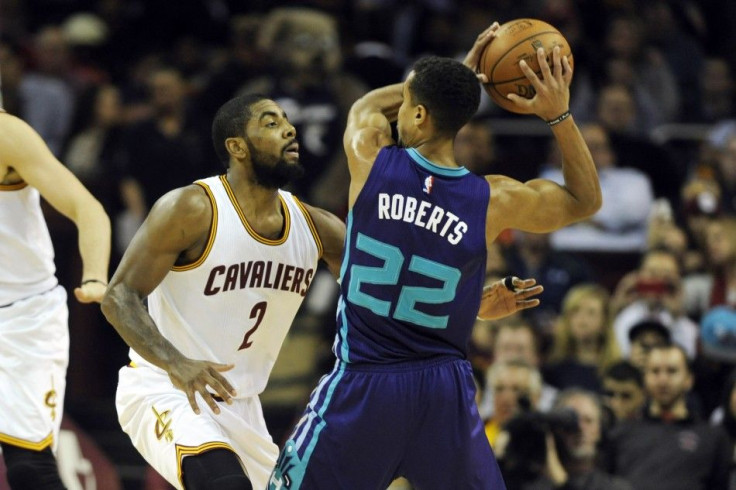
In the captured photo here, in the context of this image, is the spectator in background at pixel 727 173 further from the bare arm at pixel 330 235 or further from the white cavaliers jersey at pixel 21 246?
the white cavaliers jersey at pixel 21 246

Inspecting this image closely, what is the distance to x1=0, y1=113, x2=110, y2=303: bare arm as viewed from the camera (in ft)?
19.2

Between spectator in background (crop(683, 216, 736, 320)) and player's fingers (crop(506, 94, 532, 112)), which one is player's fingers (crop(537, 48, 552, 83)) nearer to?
player's fingers (crop(506, 94, 532, 112))

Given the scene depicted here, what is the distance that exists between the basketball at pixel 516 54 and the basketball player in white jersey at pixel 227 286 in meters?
0.80

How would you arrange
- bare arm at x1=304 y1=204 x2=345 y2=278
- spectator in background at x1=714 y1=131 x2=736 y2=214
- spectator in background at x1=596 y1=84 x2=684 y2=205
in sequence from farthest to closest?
spectator in background at x1=596 y1=84 x2=684 y2=205
spectator in background at x1=714 y1=131 x2=736 y2=214
bare arm at x1=304 y1=204 x2=345 y2=278

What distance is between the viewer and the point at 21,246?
6055mm

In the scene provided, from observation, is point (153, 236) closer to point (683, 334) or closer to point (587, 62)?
A: point (683, 334)

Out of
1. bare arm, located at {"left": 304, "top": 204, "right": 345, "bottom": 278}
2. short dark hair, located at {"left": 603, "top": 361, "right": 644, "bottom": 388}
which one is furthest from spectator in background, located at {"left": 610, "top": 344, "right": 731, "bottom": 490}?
bare arm, located at {"left": 304, "top": 204, "right": 345, "bottom": 278}

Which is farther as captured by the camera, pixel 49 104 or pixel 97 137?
pixel 49 104

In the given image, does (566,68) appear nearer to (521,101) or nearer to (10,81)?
(521,101)

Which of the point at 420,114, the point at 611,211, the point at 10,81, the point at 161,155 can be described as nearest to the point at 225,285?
the point at 420,114

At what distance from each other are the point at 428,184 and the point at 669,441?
411 cm

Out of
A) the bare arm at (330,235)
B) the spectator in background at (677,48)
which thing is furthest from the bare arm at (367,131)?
the spectator in background at (677,48)

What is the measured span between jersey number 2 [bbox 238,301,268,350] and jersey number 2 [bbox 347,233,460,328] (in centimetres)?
69

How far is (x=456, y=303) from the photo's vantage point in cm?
509
